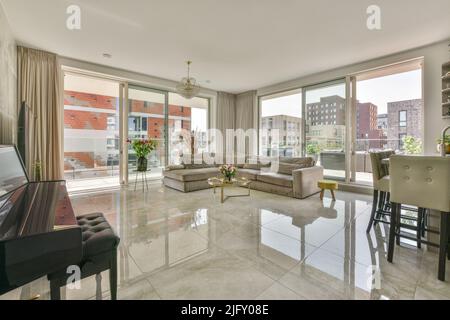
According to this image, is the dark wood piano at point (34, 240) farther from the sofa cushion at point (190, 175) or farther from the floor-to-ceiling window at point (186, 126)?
the floor-to-ceiling window at point (186, 126)

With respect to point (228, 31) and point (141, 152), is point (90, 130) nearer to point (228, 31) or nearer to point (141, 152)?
point (141, 152)

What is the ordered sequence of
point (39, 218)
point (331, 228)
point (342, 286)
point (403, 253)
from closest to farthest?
point (39, 218) → point (342, 286) → point (403, 253) → point (331, 228)

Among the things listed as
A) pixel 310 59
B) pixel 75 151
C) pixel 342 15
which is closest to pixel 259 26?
pixel 342 15

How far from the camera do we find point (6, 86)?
9.86ft

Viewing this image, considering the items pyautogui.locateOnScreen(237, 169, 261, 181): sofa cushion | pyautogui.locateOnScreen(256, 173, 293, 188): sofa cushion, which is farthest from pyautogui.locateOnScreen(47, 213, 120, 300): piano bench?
pyautogui.locateOnScreen(237, 169, 261, 181): sofa cushion

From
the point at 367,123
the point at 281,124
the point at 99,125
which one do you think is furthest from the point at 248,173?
the point at 99,125

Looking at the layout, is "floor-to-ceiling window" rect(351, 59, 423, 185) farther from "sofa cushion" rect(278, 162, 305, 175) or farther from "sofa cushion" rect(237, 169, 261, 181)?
"sofa cushion" rect(237, 169, 261, 181)

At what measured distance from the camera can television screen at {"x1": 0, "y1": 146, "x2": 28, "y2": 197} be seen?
5.44 ft

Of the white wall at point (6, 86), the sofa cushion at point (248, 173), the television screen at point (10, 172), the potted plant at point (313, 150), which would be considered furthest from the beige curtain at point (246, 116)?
the television screen at point (10, 172)

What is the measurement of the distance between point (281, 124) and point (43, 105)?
600cm

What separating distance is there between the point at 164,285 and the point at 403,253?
2369mm

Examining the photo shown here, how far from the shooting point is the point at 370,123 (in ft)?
16.2

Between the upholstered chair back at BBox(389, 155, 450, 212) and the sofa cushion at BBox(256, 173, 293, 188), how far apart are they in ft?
8.02
